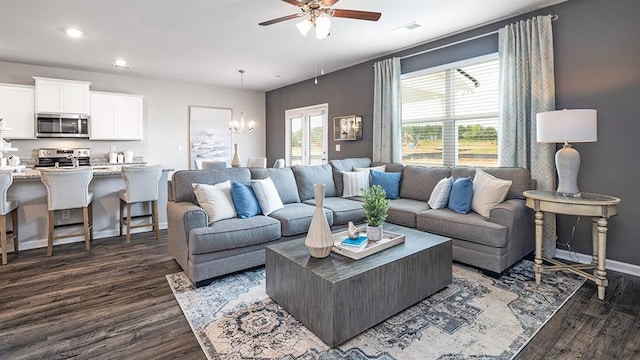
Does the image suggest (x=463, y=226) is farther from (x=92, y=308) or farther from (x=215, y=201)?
(x=92, y=308)

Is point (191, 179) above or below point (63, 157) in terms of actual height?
below

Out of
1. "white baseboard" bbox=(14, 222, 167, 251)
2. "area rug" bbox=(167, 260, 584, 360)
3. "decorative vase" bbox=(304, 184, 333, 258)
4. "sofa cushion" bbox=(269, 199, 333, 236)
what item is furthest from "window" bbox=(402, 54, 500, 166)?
"white baseboard" bbox=(14, 222, 167, 251)

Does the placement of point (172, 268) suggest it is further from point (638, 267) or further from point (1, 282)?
point (638, 267)

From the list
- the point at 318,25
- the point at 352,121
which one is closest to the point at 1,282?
the point at 318,25

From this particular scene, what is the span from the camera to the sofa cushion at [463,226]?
2912 millimetres

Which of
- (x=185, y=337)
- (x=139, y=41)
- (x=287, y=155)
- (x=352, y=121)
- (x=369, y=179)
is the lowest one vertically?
(x=185, y=337)

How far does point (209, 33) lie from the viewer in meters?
4.19

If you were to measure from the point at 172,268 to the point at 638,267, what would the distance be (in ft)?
14.5

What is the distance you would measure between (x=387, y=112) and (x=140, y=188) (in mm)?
3645

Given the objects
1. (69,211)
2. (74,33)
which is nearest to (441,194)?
(69,211)

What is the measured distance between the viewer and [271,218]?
328 cm

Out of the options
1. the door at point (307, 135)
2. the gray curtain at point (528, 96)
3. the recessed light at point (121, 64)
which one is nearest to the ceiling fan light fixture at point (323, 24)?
the gray curtain at point (528, 96)

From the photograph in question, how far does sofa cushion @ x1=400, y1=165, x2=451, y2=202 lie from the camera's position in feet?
13.5

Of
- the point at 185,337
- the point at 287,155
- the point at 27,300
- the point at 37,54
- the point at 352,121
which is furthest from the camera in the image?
the point at 287,155
